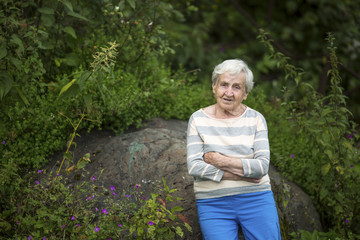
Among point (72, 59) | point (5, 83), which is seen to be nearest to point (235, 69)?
point (5, 83)

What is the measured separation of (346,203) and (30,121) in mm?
2874

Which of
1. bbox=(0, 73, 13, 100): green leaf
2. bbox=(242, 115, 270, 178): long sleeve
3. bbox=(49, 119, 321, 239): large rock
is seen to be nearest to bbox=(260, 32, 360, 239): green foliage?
bbox=(49, 119, 321, 239): large rock

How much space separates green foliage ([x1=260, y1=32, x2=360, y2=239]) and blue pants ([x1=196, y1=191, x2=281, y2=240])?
95 centimetres

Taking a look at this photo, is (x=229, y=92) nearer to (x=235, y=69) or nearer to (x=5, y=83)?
(x=235, y=69)

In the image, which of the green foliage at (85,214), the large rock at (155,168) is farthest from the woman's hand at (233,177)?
the large rock at (155,168)

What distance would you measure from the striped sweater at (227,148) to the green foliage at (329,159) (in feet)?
2.22

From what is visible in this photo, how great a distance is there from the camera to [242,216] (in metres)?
2.79

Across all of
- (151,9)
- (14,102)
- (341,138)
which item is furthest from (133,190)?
(151,9)

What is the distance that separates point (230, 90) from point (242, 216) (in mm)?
886

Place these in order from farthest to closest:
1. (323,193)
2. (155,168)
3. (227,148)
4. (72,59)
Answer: (72,59), (323,193), (155,168), (227,148)

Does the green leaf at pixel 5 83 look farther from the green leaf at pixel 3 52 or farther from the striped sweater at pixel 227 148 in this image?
the striped sweater at pixel 227 148

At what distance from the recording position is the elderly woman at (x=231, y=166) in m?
2.74

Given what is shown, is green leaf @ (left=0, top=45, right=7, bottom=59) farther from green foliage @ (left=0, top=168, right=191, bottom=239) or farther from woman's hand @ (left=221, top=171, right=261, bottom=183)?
woman's hand @ (left=221, top=171, right=261, bottom=183)

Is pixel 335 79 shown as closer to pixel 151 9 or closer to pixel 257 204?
pixel 257 204
